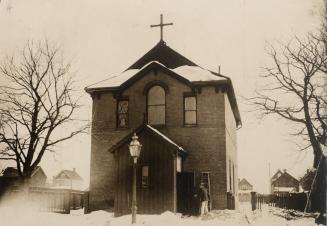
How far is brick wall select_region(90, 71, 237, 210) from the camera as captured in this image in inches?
842

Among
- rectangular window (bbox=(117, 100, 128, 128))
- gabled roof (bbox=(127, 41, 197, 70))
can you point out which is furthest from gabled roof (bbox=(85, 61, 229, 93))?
rectangular window (bbox=(117, 100, 128, 128))

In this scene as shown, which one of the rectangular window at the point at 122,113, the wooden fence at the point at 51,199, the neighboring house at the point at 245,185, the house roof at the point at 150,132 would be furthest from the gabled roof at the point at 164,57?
the neighboring house at the point at 245,185

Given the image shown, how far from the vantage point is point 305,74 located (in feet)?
68.2

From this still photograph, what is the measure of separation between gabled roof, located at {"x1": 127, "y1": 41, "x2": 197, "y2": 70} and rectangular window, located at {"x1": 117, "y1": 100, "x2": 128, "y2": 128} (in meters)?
3.18

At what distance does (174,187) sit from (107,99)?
7158 mm

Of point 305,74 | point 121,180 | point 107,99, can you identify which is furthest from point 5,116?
point 305,74

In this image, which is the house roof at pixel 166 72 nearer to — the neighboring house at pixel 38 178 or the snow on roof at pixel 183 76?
the snow on roof at pixel 183 76

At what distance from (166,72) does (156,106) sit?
195 centimetres

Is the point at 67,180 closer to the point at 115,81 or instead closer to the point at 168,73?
the point at 115,81

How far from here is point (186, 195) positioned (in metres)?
20.0

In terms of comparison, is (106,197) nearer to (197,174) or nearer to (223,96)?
(197,174)

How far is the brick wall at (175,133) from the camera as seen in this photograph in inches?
842

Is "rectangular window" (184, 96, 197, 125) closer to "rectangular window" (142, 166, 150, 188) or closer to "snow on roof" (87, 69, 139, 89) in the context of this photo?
"snow on roof" (87, 69, 139, 89)

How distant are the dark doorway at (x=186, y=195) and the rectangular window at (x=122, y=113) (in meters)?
5.01
